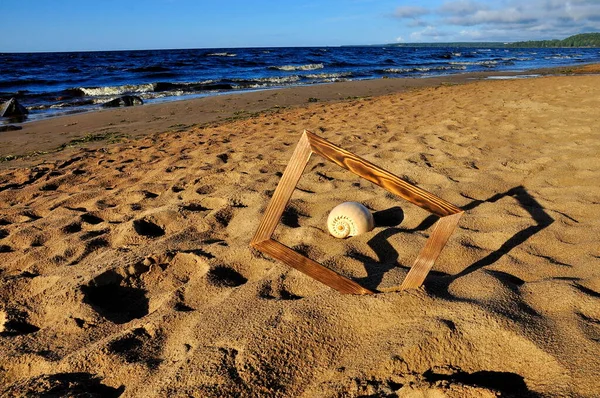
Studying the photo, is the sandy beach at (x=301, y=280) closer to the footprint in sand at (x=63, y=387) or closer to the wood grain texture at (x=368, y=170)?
the footprint in sand at (x=63, y=387)

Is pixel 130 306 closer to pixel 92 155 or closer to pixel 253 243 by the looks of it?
pixel 253 243

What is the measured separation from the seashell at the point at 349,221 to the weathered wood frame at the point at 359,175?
0.84 metres

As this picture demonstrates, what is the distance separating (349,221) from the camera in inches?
116

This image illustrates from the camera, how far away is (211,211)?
12.1 feet

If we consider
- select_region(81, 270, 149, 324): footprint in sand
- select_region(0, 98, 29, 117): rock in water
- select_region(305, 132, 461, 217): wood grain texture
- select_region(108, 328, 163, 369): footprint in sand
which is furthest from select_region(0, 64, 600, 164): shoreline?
select_region(305, 132, 461, 217): wood grain texture

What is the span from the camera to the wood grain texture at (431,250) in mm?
1997

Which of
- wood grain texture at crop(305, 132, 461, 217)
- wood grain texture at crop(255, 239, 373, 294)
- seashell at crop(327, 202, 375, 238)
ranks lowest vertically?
seashell at crop(327, 202, 375, 238)

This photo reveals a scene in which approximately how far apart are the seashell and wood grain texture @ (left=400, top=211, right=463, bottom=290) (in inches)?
33.0

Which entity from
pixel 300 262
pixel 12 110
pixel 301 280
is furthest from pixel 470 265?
pixel 12 110

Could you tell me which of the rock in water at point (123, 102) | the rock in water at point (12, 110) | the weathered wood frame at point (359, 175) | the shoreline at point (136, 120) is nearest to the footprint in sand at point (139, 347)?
the weathered wood frame at point (359, 175)

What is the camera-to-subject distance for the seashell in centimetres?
295

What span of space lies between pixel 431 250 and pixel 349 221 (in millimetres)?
928

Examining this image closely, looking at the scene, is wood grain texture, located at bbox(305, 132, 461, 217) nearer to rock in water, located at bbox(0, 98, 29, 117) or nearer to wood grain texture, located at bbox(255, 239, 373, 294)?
wood grain texture, located at bbox(255, 239, 373, 294)

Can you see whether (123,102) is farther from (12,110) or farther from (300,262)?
(300,262)
